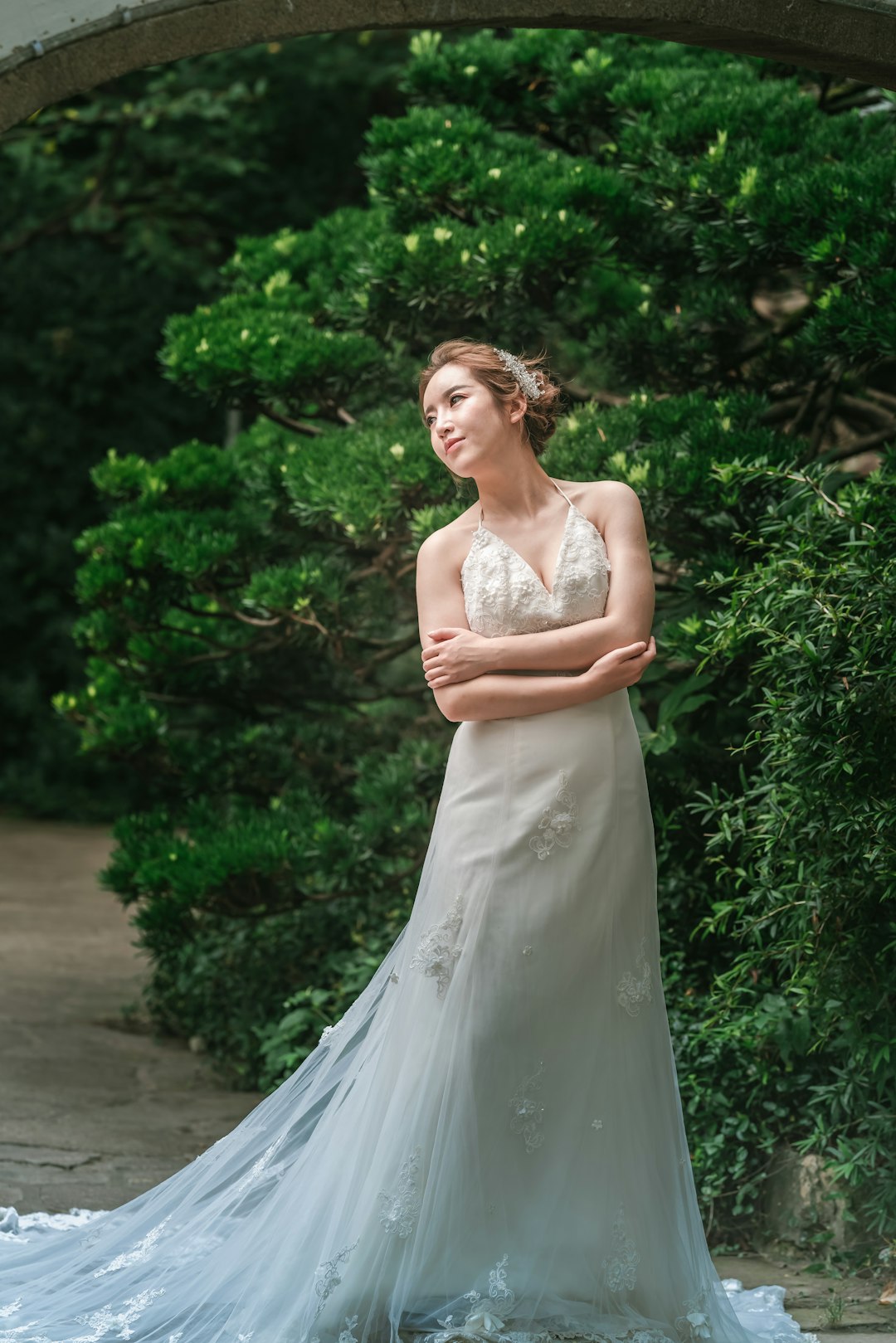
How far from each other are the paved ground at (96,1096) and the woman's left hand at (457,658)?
1.55 metres

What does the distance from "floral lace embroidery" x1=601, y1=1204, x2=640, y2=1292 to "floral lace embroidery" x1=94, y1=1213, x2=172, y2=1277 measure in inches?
36.2

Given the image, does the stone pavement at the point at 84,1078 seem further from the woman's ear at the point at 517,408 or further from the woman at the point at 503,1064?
the woman's ear at the point at 517,408

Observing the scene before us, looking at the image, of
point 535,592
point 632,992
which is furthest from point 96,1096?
point 535,592

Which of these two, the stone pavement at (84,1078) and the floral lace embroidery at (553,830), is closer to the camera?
the floral lace embroidery at (553,830)

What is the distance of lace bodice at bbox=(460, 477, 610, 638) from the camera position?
277cm

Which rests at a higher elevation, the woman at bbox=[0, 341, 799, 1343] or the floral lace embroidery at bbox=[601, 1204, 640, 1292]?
the woman at bbox=[0, 341, 799, 1343]

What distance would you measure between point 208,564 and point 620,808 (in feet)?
7.37

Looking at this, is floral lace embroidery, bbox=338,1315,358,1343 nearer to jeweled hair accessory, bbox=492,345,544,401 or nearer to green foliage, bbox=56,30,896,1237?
green foliage, bbox=56,30,896,1237

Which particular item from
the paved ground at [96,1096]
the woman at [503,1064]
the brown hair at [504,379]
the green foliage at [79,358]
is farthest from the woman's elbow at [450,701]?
the green foliage at [79,358]

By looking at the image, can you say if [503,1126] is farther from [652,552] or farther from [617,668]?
[652,552]

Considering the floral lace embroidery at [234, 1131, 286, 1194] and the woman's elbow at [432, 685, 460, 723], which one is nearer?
the woman's elbow at [432, 685, 460, 723]

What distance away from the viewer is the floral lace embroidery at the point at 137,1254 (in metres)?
2.88

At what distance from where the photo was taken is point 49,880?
858 centimetres

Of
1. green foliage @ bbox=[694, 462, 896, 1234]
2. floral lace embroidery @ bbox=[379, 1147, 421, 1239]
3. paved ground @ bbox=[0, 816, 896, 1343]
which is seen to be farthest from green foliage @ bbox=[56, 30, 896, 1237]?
floral lace embroidery @ bbox=[379, 1147, 421, 1239]
